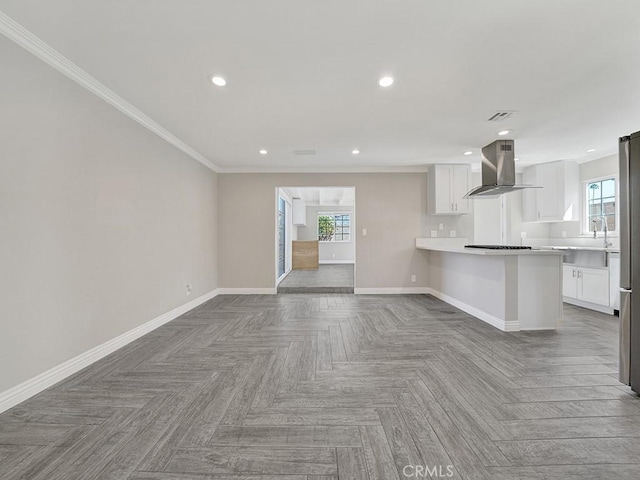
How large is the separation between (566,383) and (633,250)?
3.59 feet

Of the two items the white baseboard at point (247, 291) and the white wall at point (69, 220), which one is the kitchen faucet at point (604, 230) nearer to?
the white baseboard at point (247, 291)

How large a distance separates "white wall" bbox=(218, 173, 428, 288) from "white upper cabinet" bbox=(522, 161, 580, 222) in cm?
212

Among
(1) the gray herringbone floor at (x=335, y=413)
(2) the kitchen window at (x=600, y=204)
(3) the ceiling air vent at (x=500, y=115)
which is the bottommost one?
(1) the gray herringbone floor at (x=335, y=413)

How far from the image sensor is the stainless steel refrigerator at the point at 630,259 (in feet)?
6.15

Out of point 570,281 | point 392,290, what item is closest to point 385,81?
point 392,290

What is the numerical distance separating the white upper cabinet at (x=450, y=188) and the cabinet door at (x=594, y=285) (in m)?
2.00

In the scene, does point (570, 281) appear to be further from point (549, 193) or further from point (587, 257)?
point (549, 193)

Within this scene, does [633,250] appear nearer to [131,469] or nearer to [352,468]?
[352,468]

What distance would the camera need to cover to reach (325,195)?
9227 millimetres

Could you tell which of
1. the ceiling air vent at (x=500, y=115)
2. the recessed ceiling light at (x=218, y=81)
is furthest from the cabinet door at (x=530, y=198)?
the recessed ceiling light at (x=218, y=81)

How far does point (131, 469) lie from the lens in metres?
1.30

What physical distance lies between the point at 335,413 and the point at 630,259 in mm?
2351

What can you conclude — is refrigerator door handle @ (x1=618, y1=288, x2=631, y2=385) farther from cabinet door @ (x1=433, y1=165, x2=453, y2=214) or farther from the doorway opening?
the doorway opening

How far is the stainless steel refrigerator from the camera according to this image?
187cm
